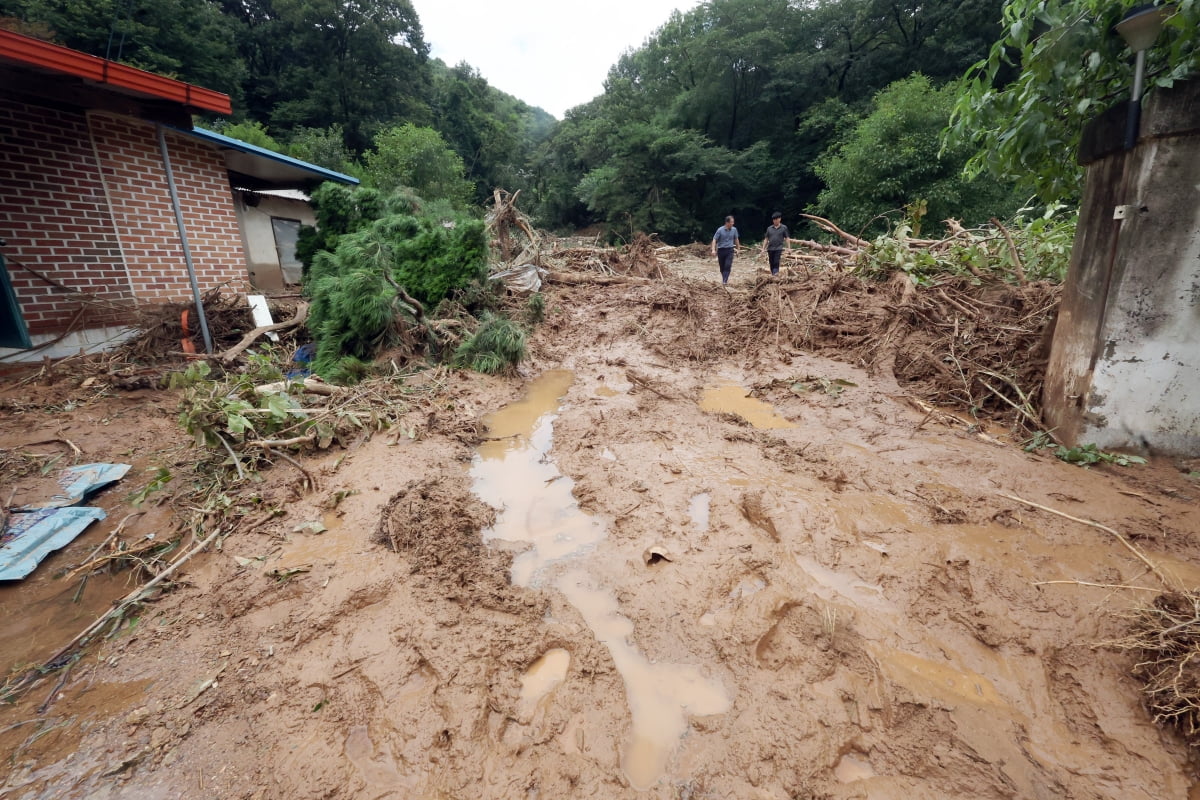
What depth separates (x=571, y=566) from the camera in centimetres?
296

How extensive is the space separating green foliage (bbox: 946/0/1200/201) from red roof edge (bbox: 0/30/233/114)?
6469 mm

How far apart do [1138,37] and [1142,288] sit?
1563mm

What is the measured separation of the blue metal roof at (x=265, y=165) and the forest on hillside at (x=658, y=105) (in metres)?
9.02

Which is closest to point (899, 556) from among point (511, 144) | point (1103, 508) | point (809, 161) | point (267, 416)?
point (1103, 508)

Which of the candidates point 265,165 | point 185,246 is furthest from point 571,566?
point 265,165

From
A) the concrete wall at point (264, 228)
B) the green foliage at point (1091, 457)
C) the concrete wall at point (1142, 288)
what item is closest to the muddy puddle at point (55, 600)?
the green foliage at point (1091, 457)

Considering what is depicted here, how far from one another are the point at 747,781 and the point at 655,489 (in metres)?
2.11

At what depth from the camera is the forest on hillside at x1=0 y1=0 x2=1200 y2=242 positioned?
55.0 feet

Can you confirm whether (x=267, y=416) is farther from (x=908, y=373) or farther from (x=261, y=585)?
(x=908, y=373)

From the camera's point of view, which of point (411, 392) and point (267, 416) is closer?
point (267, 416)

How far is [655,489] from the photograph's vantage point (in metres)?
3.76

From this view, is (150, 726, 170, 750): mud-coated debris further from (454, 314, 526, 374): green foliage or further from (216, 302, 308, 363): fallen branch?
(216, 302, 308, 363): fallen branch

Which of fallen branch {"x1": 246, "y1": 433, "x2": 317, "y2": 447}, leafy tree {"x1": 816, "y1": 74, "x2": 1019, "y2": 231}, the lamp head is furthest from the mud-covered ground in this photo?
leafy tree {"x1": 816, "y1": 74, "x2": 1019, "y2": 231}

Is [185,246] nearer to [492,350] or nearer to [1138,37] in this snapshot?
[492,350]
